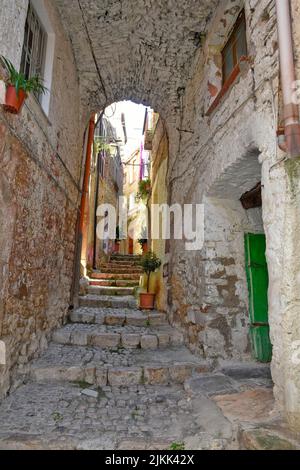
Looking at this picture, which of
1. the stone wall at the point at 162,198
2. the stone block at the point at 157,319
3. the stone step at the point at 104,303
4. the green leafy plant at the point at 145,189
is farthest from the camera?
the green leafy plant at the point at 145,189

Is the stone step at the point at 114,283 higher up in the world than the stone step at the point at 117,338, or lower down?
higher up

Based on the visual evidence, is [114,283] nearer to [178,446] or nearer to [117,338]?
[117,338]

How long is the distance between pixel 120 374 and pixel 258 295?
1.93 meters

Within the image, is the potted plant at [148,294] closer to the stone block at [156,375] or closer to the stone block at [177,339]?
the stone block at [177,339]

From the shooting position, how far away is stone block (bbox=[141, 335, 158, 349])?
14.4 ft

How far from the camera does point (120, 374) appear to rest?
11.1ft

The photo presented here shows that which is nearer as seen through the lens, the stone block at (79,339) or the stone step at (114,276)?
the stone block at (79,339)

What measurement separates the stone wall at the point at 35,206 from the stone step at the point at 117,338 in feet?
1.03

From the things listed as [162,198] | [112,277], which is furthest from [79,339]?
[112,277]

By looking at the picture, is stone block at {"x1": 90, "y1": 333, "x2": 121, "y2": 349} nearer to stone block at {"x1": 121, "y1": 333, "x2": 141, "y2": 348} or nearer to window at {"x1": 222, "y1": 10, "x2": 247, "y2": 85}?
stone block at {"x1": 121, "y1": 333, "x2": 141, "y2": 348}

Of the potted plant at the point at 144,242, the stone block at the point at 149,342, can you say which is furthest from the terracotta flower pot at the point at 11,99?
the potted plant at the point at 144,242

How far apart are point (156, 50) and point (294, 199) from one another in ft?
13.6

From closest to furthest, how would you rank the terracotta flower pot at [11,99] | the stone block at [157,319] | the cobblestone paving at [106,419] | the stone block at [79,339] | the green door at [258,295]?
1. the cobblestone paving at [106,419]
2. the terracotta flower pot at [11,99]
3. the green door at [258,295]
4. the stone block at [79,339]
5. the stone block at [157,319]

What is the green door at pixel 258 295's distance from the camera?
3543 mm
